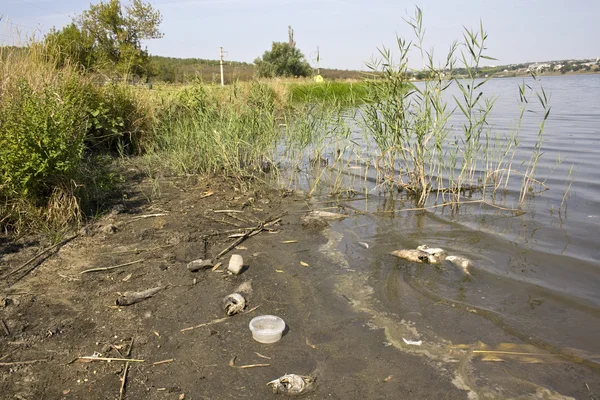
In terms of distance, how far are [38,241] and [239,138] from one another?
3.78m

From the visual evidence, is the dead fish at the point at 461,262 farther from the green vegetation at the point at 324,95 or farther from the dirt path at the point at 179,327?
the green vegetation at the point at 324,95

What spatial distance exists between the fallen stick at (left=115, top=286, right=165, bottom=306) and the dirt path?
6 cm

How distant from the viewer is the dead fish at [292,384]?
2.78 meters

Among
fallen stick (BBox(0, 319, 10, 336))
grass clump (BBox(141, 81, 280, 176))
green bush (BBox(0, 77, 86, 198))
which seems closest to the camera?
fallen stick (BBox(0, 319, 10, 336))

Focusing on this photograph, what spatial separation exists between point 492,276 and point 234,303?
2.54 metres

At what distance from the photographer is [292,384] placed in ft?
9.21

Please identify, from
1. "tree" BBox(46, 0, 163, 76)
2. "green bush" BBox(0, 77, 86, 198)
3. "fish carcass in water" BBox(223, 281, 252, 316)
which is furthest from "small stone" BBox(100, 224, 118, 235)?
"tree" BBox(46, 0, 163, 76)

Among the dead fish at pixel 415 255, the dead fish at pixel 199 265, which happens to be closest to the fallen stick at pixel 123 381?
the dead fish at pixel 199 265

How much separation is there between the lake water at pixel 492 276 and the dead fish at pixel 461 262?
0.27 ft

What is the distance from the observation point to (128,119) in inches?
363

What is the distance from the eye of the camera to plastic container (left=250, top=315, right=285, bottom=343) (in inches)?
131

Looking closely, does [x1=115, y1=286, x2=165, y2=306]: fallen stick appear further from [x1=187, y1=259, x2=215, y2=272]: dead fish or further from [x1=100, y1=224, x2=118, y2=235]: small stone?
[x1=100, y1=224, x2=118, y2=235]: small stone

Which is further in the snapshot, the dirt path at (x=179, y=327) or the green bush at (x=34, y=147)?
the green bush at (x=34, y=147)

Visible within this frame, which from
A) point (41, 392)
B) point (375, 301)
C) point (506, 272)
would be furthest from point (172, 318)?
point (506, 272)
